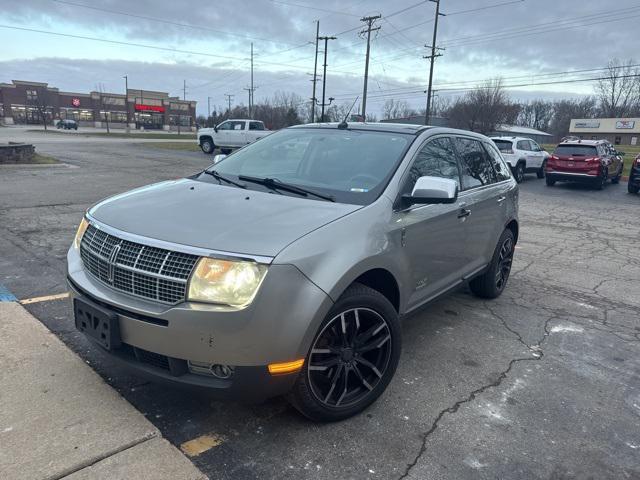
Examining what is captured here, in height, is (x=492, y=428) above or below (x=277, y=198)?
below

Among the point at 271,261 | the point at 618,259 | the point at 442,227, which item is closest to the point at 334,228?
the point at 271,261

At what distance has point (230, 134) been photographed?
27703 millimetres

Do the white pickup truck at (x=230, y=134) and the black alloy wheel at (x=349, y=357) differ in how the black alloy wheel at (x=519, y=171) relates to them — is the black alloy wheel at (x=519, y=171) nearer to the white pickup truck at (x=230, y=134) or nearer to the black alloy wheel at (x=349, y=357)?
the white pickup truck at (x=230, y=134)

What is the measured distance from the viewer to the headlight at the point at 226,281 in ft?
7.68

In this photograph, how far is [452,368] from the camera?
12.0 ft

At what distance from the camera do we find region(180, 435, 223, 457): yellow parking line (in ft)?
8.34

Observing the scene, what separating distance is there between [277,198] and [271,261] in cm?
84

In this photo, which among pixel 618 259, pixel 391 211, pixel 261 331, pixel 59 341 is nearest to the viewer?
pixel 261 331

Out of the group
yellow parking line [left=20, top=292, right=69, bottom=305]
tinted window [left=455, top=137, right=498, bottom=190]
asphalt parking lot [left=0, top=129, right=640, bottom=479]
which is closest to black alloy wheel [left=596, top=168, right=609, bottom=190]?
asphalt parking lot [left=0, top=129, right=640, bottom=479]

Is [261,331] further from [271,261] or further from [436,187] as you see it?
[436,187]

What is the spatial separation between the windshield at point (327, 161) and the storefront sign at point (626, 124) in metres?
93.8

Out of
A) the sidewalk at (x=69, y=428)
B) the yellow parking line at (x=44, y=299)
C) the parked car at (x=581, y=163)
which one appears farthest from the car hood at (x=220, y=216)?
the parked car at (x=581, y=163)

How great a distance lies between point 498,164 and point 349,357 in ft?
10.8

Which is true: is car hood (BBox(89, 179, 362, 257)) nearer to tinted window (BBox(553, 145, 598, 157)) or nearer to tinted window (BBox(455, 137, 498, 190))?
tinted window (BBox(455, 137, 498, 190))
